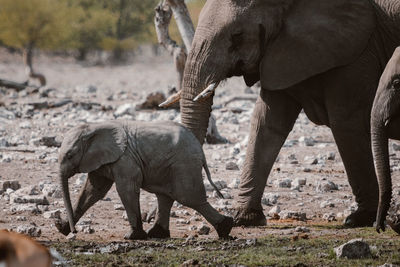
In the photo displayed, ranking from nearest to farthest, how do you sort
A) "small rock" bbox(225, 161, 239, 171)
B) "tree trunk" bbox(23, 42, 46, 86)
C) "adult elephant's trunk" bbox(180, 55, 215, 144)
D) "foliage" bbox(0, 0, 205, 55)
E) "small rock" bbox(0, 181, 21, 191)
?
"adult elephant's trunk" bbox(180, 55, 215, 144), "small rock" bbox(0, 181, 21, 191), "small rock" bbox(225, 161, 239, 171), "tree trunk" bbox(23, 42, 46, 86), "foliage" bbox(0, 0, 205, 55)

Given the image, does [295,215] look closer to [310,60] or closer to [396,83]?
[310,60]

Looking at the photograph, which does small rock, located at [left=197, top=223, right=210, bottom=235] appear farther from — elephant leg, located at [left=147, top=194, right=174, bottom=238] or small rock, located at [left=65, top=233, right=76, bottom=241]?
small rock, located at [left=65, top=233, right=76, bottom=241]

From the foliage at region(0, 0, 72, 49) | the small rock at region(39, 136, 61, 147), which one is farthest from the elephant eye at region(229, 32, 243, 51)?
the foliage at region(0, 0, 72, 49)

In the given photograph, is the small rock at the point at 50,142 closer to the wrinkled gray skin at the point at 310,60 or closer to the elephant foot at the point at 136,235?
the wrinkled gray skin at the point at 310,60

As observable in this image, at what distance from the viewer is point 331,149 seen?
1300 cm

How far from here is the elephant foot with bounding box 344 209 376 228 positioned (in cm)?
822

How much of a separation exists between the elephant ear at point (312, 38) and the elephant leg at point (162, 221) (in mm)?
1553

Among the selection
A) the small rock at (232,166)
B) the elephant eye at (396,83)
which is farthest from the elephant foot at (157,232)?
the small rock at (232,166)

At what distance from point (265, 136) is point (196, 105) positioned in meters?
0.73

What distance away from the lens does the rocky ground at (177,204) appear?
7.92 metres

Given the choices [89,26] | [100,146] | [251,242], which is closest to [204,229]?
[251,242]

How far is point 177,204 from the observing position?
9023 mm

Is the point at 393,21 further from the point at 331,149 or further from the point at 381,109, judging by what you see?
the point at 331,149

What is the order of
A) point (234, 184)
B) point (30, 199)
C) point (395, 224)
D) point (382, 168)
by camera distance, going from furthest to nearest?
point (234, 184) → point (30, 199) → point (395, 224) → point (382, 168)
